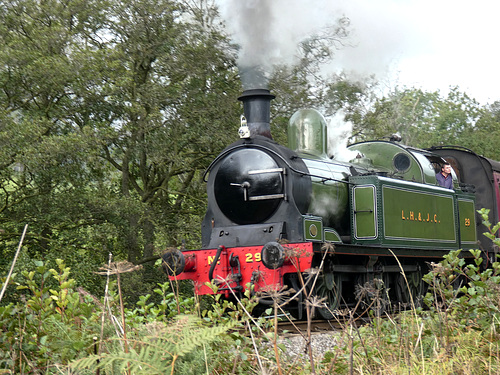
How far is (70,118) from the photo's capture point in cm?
1248

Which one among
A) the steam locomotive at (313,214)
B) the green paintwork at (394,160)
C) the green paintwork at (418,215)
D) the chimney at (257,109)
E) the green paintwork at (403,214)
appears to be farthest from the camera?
the green paintwork at (394,160)

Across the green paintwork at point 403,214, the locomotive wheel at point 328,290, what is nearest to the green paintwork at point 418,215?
the green paintwork at point 403,214

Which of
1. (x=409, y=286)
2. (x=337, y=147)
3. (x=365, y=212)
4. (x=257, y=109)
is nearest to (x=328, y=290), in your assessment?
(x=365, y=212)

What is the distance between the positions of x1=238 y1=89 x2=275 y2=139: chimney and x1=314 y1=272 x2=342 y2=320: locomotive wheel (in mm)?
2161

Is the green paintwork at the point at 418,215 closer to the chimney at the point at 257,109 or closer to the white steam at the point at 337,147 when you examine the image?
the white steam at the point at 337,147

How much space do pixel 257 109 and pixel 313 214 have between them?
1691 millimetres

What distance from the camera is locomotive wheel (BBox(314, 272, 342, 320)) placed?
8.45 metres

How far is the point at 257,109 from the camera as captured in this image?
29.6 ft

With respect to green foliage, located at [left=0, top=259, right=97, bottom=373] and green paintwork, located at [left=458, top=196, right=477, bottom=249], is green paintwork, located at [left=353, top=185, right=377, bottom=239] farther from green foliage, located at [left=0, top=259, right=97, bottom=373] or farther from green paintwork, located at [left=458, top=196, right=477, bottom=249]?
green foliage, located at [left=0, top=259, right=97, bottom=373]

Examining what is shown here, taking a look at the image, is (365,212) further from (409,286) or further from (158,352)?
(158,352)

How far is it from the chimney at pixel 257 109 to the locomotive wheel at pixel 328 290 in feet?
7.09

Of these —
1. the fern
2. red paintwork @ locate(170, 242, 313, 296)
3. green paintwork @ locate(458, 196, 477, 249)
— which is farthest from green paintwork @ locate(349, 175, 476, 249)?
the fern

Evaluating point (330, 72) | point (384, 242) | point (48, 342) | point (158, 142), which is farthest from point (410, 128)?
point (48, 342)

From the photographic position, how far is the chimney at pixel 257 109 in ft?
29.4
